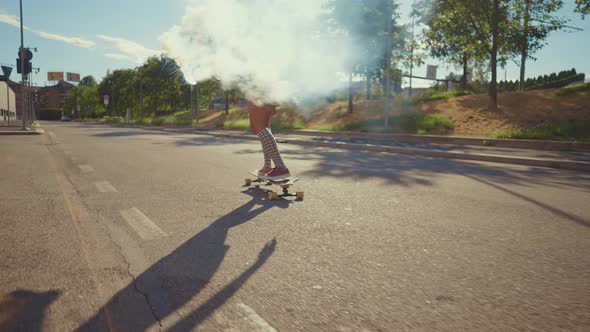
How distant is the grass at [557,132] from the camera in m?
15.2

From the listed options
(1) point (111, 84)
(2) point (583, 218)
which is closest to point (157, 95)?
(1) point (111, 84)

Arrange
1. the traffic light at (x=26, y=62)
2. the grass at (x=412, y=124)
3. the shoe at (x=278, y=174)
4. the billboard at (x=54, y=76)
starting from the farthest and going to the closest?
the billboard at (x=54, y=76)
the traffic light at (x=26, y=62)
the grass at (x=412, y=124)
the shoe at (x=278, y=174)

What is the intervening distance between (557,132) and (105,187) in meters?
16.6

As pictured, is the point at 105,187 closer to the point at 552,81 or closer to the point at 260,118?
the point at 260,118

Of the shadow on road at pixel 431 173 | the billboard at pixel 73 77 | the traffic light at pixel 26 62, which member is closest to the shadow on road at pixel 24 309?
the shadow on road at pixel 431 173

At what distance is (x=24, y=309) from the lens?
7.28 ft

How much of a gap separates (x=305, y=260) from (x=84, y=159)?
8937mm

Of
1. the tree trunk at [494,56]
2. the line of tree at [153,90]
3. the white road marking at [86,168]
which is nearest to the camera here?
the white road marking at [86,168]

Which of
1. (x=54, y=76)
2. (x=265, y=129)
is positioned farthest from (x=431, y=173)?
(x=54, y=76)

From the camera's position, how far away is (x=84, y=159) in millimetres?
10039

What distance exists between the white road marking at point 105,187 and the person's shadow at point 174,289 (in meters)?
2.83

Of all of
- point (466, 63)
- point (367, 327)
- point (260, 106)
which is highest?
point (466, 63)

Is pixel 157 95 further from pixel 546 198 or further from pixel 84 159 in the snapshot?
pixel 546 198

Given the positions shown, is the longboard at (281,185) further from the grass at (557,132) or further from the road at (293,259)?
the grass at (557,132)
